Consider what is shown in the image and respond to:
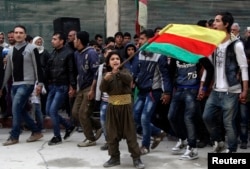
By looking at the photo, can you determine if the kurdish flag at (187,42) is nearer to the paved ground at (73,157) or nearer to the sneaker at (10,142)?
the paved ground at (73,157)

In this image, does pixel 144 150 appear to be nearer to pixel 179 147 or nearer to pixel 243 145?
pixel 179 147

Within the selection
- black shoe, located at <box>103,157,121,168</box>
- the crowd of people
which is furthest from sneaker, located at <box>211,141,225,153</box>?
black shoe, located at <box>103,157,121,168</box>

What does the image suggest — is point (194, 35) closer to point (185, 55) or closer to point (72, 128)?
point (185, 55)

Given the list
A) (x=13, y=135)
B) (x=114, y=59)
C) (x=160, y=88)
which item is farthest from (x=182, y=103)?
(x=13, y=135)

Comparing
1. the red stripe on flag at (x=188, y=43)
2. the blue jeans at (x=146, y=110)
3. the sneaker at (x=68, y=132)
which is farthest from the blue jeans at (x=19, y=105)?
the red stripe on flag at (x=188, y=43)

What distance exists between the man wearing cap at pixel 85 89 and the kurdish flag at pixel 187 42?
1742 mm

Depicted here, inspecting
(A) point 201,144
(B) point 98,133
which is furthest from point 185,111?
(B) point 98,133

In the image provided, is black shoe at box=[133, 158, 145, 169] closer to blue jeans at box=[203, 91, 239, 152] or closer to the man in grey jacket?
blue jeans at box=[203, 91, 239, 152]

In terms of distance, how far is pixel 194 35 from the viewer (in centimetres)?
643

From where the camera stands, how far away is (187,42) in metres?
6.39

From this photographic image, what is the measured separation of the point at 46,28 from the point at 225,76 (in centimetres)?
708

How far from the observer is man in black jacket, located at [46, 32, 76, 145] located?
8.25 metres

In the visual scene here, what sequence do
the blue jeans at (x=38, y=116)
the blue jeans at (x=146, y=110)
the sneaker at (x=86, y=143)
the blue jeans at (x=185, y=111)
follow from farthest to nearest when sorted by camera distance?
the blue jeans at (x=38, y=116)
the sneaker at (x=86, y=143)
the blue jeans at (x=146, y=110)
the blue jeans at (x=185, y=111)

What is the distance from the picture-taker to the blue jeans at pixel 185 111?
23.5 feet
